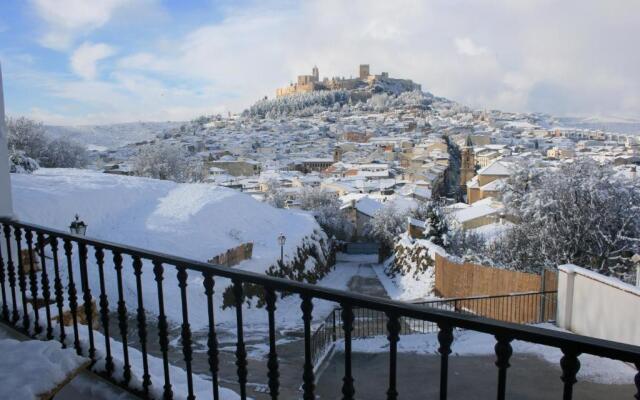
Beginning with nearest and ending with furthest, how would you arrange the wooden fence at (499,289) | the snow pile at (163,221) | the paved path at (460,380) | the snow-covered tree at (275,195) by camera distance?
the paved path at (460,380)
the wooden fence at (499,289)
the snow pile at (163,221)
the snow-covered tree at (275,195)

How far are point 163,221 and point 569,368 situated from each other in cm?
1673

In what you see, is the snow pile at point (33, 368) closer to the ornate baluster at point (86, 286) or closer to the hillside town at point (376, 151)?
the ornate baluster at point (86, 286)

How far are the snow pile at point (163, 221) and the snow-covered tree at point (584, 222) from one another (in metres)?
9.76

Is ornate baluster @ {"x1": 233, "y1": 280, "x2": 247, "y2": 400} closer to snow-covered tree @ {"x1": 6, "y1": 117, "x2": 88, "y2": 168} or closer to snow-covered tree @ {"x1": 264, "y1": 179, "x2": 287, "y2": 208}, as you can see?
snow-covered tree @ {"x1": 6, "y1": 117, "x2": 88, "y2": 168}

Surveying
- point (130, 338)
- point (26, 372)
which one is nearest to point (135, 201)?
point (130, 338)

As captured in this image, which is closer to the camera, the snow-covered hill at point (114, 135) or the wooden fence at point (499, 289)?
the wooden fence at point (499, 289)

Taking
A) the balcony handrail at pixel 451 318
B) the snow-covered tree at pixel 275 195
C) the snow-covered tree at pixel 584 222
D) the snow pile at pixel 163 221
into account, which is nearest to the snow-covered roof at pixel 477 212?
the snow-covered tree at pixel 584 222

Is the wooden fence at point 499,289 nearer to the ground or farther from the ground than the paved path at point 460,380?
nearer to the ground

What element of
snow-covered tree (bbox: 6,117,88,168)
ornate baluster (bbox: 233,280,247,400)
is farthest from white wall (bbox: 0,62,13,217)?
snow-covered tree (bbox: 6,117,88,168)

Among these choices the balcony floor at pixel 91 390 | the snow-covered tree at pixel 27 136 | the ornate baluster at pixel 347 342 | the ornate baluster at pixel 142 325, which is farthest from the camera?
the snow-covered tree at pixel 27 136

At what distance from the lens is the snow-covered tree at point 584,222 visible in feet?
56.5

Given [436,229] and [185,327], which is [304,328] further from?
[436,229]

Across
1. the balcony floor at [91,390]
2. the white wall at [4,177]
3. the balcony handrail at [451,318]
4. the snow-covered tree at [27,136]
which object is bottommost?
the balcony floor at [91,390]

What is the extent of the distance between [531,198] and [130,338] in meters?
16.2
